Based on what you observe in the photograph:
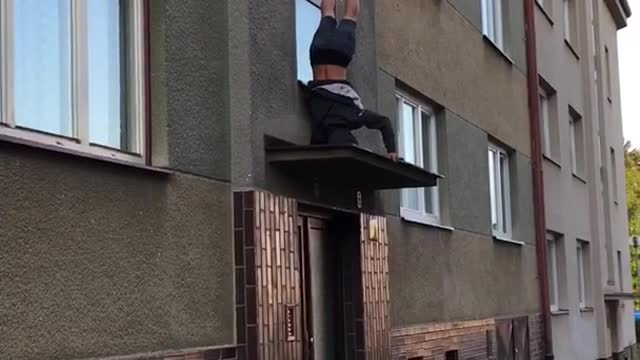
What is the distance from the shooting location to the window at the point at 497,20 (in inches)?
645

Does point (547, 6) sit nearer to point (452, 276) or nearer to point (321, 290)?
point (452, 276)

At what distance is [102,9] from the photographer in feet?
20.7

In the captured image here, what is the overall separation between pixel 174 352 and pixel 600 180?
64.6ft

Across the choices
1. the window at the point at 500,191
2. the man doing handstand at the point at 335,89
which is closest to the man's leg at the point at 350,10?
the man doing handstand at the point at 335,89

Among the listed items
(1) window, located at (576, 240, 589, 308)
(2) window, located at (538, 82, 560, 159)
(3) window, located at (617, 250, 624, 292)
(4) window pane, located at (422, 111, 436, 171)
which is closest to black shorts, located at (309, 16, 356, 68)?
(4) window pane, located at (422, 111, 436, 171)

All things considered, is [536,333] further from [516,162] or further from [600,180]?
[600,180]

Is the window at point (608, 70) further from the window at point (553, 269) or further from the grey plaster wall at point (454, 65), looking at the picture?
the grey plaster wall at point (454, 65)

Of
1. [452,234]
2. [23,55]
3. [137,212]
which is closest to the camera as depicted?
[23,55]

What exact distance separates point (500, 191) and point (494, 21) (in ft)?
8.51

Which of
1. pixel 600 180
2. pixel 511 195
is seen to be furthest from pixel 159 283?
pixel 600 180

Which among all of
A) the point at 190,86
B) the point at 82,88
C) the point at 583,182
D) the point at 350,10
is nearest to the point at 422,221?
the point at 350,10

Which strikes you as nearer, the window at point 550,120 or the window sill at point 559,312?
the window sill at point 559,312

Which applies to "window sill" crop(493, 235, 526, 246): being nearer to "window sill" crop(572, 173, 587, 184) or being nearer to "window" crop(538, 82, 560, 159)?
"window" crop(538, 82, 560, 159)

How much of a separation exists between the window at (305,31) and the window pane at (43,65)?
3.17m
